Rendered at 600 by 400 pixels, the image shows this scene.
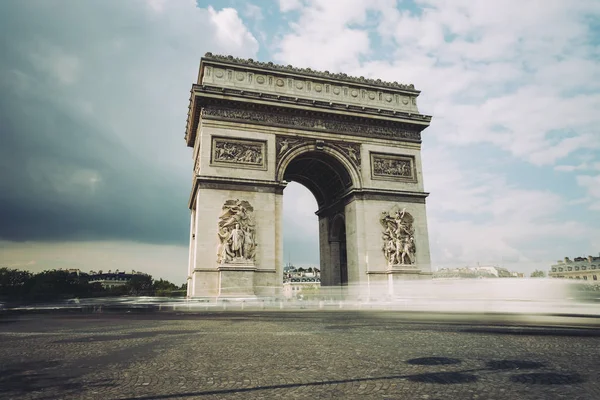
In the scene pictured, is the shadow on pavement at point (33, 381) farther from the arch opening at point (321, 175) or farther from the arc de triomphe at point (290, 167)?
the arch opening at point (321, 175)

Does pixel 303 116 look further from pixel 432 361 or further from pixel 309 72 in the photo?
pixel 432 361

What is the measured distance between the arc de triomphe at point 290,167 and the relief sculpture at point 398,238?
6cm

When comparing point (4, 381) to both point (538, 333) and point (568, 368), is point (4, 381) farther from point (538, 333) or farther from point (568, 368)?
point (538, 333)

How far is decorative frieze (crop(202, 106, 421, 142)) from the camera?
2117 cm

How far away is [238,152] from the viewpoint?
20984 mm

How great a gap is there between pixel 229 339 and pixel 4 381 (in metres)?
3.25

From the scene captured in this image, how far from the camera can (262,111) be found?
21.8 metres

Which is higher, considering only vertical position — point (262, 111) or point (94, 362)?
point (262, 111)

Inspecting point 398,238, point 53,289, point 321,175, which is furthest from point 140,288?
point 398,238

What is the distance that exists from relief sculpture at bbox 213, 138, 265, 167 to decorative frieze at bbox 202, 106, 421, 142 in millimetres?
1229

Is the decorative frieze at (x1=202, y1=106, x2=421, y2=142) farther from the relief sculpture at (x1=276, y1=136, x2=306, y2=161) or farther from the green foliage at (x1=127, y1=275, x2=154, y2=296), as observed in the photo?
the green foliage at (x1=127, y1=275, x2=154, y2=296)

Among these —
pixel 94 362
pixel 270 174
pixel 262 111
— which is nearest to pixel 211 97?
pixel 262 111

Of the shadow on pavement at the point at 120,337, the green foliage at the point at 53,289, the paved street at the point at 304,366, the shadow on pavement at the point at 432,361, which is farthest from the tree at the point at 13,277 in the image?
the shadow on pavement at the point at 432,361

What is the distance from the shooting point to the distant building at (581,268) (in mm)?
51594
